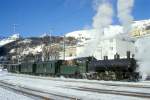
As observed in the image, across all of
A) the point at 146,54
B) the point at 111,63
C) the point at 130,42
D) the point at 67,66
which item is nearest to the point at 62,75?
the point at 67,66

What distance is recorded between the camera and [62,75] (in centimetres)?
5731

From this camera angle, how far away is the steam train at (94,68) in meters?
39.5

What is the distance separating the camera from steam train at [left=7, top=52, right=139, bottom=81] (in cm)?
3953

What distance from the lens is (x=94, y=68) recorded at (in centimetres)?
4562

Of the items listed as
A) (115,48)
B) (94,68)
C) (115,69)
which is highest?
(115,48)

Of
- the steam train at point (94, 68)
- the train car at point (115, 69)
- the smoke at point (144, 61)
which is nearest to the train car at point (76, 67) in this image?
the steam train at point (94, 68)

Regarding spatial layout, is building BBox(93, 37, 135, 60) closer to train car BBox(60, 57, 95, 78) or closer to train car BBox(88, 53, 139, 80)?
train car BBox(60, 57, 95, 78)

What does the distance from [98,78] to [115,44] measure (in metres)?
61.7

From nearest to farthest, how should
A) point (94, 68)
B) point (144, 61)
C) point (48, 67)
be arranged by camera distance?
point (144, 61), point (94, 68), point (48, 67)

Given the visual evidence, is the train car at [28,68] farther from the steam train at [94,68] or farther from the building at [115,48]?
the building at [115,48]

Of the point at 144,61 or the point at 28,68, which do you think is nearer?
the point at 144,61

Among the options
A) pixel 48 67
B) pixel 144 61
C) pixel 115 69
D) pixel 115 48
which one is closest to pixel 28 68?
pixel 48 67

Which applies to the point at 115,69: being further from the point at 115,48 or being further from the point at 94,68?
the point at 115,48

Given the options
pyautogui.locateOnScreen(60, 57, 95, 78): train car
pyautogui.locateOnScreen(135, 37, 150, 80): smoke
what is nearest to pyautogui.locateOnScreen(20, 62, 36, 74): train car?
pyautogui.locateOnScreen(60, 57, 95, 78): train car
